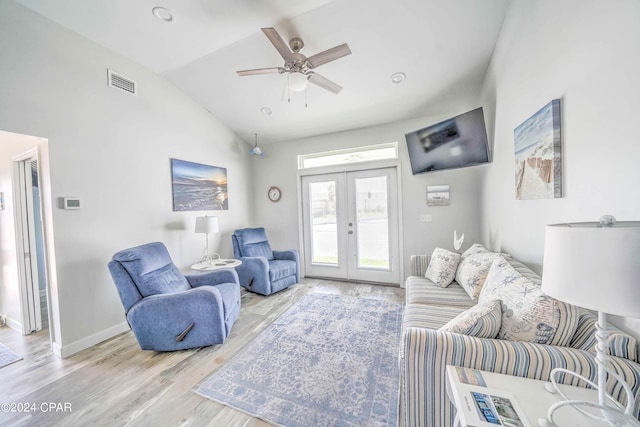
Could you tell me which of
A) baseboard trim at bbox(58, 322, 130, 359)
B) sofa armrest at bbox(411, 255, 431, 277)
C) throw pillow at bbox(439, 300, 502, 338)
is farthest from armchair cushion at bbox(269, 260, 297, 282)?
throw pillow at bbox(439, 300, 502, 338)

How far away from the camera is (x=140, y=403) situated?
159cm

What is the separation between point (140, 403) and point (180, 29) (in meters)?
3.24

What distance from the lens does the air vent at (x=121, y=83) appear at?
2.52 metres

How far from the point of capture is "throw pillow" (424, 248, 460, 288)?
2445 millimetres

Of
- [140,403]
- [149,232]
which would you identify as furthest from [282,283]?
[140,403]

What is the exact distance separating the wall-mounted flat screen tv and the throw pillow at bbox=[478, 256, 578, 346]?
184 cm

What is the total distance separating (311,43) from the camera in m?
2.40

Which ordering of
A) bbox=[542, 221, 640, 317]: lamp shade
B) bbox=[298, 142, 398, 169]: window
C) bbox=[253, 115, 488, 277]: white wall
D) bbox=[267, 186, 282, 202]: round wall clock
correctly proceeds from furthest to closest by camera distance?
bbox=[267, 186, 282, 202]: round wall clock < bbox=[298, 142, 398, 169]: window < bbox=[253, 115, 488, 277]: white wall < bbox=[542, 221, 640, 317]: lamp shade

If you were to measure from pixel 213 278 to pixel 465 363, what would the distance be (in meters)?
2.55

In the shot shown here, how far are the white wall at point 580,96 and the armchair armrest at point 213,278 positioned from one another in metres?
2.91

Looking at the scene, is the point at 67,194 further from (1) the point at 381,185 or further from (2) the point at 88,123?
(1) the point at 381,185

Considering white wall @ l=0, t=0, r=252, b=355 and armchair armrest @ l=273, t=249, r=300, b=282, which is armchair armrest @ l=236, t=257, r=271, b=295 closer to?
armchair armrest @ l=273, t=249, r=300, b=282

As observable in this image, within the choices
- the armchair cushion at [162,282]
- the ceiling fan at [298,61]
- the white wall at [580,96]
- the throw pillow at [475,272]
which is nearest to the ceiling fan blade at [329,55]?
the ceiling fan at [298,61]

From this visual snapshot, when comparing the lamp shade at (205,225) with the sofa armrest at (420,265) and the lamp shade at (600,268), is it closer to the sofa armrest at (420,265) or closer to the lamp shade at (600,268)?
the sofa armrest at (420,265)
